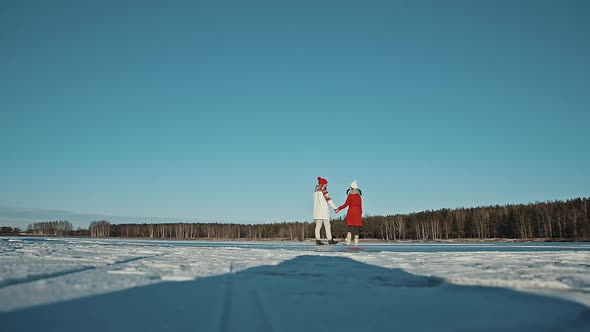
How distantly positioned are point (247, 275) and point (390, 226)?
74126 millimetres

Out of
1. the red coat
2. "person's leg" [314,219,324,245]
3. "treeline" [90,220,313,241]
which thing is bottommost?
"treeline" [90,220,313,241]

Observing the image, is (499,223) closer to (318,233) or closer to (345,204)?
(318,233)

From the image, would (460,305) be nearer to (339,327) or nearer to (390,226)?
(339,327)

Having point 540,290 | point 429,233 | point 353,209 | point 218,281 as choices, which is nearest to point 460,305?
point 540,290

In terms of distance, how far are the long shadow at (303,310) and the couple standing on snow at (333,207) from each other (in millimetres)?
7211

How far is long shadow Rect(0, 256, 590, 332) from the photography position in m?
1.32

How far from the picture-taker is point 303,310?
1.60 metres

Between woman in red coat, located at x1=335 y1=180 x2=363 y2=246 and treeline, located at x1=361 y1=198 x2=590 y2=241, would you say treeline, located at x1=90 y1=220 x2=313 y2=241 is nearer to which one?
treeline, located at x1=361 y1=198 x2=590 y2=241

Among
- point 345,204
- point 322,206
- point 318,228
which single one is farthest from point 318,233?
point 345,204

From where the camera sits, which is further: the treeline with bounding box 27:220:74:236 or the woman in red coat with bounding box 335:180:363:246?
the treeline with bounding box 27:220:74:236

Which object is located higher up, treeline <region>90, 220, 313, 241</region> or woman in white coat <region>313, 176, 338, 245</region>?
woman in white coat <region>313, 176, 338, 245</region>

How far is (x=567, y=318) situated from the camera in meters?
1.44

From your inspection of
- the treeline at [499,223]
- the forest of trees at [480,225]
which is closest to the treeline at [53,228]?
the forest of trees at [480,225]

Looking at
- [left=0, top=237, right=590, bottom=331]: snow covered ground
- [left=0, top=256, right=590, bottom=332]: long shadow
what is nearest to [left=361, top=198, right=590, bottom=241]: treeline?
[left=0, top=237, right=590, bottom=331]: snow covered ground
